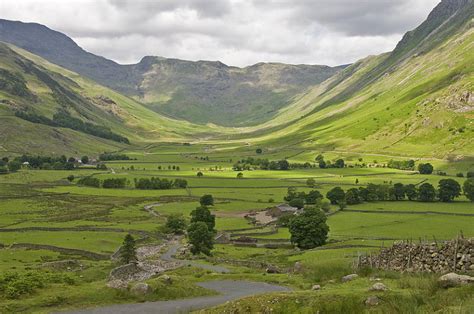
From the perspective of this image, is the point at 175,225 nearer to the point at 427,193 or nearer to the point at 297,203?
the point at 297,203

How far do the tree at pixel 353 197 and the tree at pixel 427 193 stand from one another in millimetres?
20149

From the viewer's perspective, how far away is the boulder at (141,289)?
155ft

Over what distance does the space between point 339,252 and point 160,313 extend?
1774 inches

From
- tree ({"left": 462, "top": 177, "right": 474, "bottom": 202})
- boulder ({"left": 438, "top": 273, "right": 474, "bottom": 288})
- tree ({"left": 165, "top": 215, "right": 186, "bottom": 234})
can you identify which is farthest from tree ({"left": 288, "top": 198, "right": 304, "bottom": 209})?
boulder ({"left": 438, "top": 273, "right": 474, "bottom": 288})

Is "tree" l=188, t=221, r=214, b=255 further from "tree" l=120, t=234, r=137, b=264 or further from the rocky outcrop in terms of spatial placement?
the rocky outcrop

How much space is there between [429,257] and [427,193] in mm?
123082

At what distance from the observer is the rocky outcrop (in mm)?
36500

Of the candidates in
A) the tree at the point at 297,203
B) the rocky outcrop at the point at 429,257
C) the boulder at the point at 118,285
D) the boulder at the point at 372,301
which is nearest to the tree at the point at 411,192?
the tree at the point at 297,203

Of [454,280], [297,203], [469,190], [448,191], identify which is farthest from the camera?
[448,191]

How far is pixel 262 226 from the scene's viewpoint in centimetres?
12362

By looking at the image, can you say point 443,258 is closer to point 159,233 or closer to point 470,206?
point 159,233

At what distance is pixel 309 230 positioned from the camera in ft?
317

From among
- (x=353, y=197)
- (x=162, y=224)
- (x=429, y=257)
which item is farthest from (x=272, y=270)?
(x=353, y=197)

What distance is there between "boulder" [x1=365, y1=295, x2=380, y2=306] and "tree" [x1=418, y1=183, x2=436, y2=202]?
135 meters
